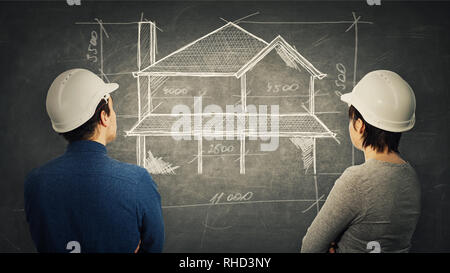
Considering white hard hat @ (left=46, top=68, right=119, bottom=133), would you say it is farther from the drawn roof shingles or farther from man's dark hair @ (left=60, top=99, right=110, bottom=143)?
the drawn roof shingles

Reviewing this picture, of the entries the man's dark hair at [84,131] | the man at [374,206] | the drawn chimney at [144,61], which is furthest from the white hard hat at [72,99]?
the man at [374,206]

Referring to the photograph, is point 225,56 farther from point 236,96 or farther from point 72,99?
point 72,99

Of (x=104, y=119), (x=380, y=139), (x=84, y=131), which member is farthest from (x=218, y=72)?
(x=380, y=139)

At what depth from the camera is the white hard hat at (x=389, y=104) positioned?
1576mm

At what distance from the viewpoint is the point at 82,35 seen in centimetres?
233

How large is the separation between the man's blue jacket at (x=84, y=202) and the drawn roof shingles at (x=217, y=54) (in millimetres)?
1030

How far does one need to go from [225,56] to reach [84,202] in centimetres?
138

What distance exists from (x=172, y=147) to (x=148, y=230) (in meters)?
0.87

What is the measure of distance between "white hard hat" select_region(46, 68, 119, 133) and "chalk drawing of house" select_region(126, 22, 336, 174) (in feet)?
2.32

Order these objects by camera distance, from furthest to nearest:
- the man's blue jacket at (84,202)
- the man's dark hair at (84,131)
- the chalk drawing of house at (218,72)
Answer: the chalk drawing of house at (218,72) → the man's dark hair at (84,131) → the man's blue jacket at (84,202)

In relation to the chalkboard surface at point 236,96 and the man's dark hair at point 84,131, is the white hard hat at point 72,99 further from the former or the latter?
the chalkboard surface at point 236,96

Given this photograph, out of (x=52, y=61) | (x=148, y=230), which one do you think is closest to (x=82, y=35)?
(x=52, y=61)
